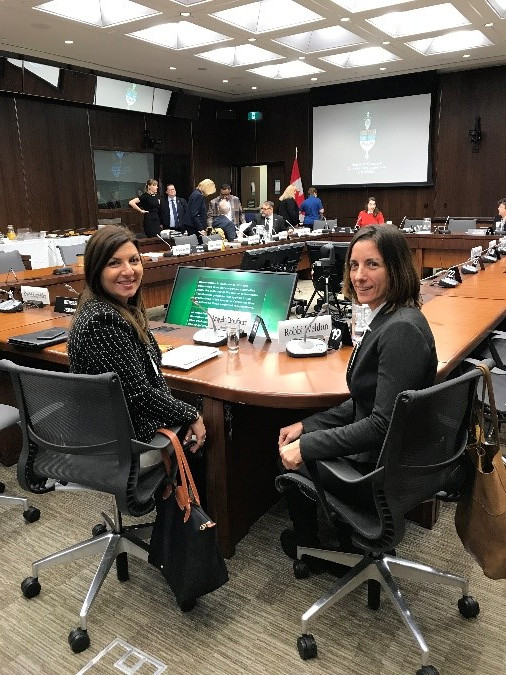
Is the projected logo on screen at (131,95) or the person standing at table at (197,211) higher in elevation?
the projected logo on screen at (131,95)

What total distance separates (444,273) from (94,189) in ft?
22.7

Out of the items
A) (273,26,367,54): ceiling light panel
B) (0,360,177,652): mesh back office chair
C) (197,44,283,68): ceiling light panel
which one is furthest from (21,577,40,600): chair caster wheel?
(197,44,283,68): ceiling light panel

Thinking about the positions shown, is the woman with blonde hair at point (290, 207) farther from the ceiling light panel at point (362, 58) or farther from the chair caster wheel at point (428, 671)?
the chair caster wheel at point (428, 671)

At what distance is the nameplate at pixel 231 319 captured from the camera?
2406 mm

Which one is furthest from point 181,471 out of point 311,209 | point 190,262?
point 311,209

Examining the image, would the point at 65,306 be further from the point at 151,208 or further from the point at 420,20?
the point at 420,20

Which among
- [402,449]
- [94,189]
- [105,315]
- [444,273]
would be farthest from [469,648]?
[94,189]

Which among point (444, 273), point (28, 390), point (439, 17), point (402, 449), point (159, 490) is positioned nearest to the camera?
point (402, 449)

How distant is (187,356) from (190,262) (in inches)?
150

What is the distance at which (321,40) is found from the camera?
7320 millimetres

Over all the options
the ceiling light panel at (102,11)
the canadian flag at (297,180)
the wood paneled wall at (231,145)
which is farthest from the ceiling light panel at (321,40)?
the canadian flag at (297,180)

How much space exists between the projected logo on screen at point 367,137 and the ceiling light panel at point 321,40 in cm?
309

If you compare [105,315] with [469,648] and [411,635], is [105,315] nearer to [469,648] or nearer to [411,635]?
[411,635]

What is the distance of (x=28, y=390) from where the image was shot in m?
1.56
